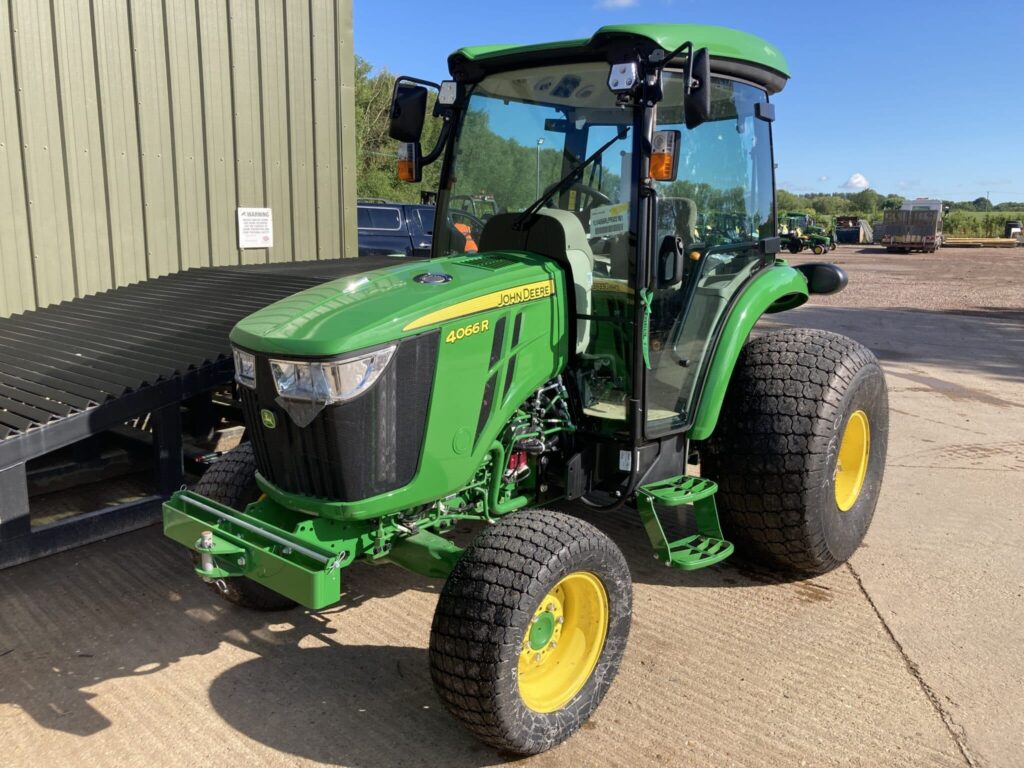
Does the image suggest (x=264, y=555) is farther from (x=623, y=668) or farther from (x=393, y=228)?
(x=393, y=228)

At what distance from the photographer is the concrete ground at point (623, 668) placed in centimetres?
266

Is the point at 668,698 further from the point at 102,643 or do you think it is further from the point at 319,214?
the point at 319,214

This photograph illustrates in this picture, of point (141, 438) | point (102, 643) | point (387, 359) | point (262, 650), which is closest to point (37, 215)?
point (141, 438)

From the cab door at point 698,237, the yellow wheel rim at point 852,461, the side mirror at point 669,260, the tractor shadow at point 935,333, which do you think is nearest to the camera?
the side mirror at point 669,260

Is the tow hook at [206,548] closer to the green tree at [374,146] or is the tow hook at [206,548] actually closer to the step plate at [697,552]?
the step plate at [697,552]

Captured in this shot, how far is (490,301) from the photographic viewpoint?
112 inches

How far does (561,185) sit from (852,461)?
207 centimetres

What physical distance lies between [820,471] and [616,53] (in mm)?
1865

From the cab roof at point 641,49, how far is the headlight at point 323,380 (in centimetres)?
143

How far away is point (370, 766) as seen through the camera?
2.55 meters

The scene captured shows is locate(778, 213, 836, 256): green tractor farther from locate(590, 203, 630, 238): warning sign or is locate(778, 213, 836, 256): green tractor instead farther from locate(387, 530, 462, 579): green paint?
locate(387, 530, 462, 579): green paint

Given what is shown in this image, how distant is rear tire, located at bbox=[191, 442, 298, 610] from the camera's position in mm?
3219

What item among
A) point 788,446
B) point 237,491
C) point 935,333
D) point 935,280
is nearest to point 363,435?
point 237,491

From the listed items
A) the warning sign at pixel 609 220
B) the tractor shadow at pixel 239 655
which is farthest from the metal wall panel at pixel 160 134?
the warning sign at pixel 609 220
